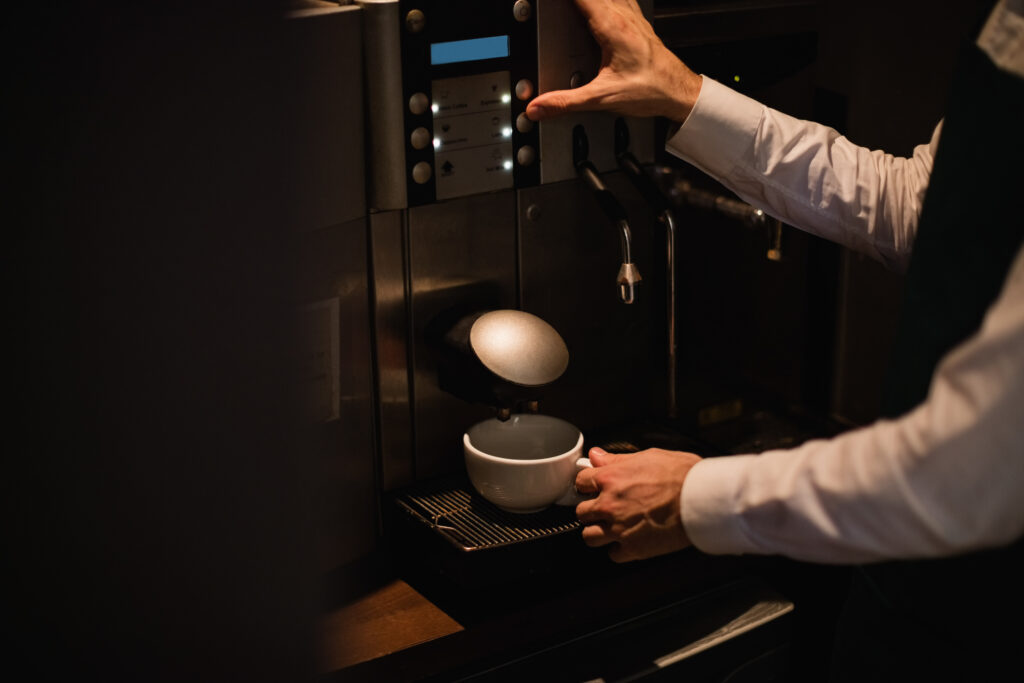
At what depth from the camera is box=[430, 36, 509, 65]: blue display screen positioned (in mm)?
1115

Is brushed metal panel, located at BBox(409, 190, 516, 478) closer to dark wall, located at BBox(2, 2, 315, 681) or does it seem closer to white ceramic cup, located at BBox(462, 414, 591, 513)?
white ceramic cup, located at BBox(462, 414, 591, 513)

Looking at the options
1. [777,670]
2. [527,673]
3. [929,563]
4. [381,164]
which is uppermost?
[381,164]

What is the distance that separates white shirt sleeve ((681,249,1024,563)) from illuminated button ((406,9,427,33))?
1.81 ft

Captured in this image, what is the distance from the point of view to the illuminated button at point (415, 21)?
3.56ft

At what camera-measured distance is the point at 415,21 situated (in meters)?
1.09

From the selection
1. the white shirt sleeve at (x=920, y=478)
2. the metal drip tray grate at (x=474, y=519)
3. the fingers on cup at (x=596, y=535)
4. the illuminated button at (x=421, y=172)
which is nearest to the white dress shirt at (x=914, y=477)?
the white shirt sleeve at (x=920, y=478)

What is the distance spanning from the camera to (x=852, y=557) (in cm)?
83

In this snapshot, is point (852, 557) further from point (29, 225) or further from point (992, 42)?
point (29, 225)

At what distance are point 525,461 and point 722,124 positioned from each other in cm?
45

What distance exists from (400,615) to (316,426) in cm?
23

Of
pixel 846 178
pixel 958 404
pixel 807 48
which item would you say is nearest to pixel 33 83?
pixel 958 404

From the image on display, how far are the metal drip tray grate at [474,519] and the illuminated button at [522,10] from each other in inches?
20.8

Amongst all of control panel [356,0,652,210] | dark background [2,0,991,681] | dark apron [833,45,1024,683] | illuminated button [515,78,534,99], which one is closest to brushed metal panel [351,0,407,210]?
control panel [356,0,652,210]

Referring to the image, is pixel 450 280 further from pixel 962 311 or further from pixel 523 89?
pixel 962 311
